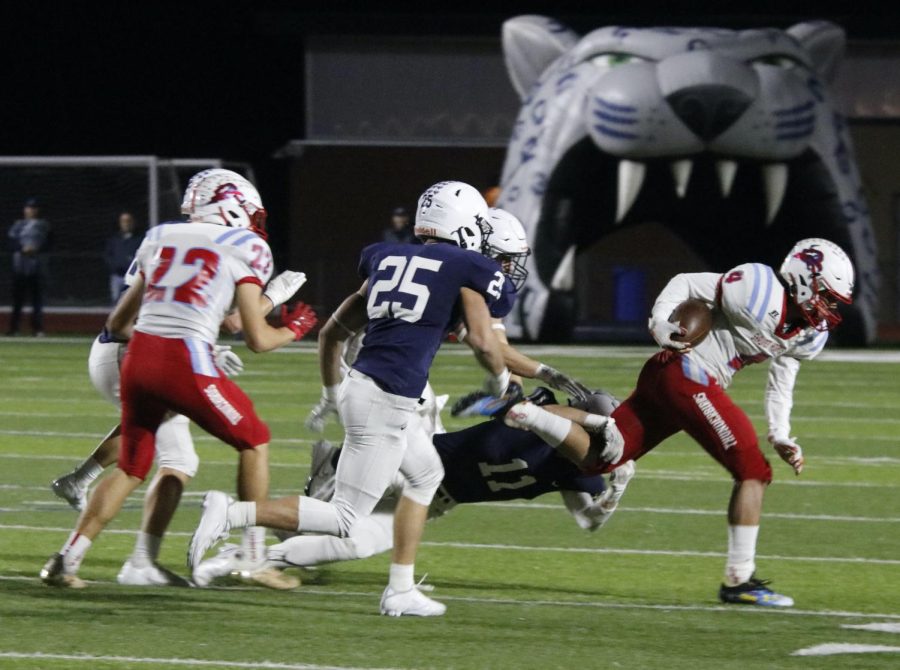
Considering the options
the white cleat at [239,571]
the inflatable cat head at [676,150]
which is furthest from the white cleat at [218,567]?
the inflatable cat head at [676,150]

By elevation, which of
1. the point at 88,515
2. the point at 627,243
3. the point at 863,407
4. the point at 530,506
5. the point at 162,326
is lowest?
the point at 627,243

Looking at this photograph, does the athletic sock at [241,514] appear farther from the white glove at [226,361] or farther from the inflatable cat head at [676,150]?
the inflatable cat head at [676,150]

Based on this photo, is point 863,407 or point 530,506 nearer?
point 530,506

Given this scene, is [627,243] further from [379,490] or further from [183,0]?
[379,490]

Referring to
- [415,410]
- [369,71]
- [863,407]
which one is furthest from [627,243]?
[415,410]

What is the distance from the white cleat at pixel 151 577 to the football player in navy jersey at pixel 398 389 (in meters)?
0.73

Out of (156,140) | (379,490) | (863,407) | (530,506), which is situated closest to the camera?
(379,490)

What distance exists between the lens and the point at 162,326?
245 inches

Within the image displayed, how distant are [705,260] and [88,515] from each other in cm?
1573

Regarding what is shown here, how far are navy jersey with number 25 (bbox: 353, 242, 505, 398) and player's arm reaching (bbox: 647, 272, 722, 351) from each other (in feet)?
2.54

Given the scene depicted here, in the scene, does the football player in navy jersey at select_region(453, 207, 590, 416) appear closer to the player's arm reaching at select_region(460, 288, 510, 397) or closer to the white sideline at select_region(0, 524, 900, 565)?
the player's arm reaching at select_region(460, 288, 510, 397)

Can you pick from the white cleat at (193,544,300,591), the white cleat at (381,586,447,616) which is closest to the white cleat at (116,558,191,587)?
the white cleat at (193,544,300,591)

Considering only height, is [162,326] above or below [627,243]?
above

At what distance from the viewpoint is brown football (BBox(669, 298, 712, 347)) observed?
21.8 ft
